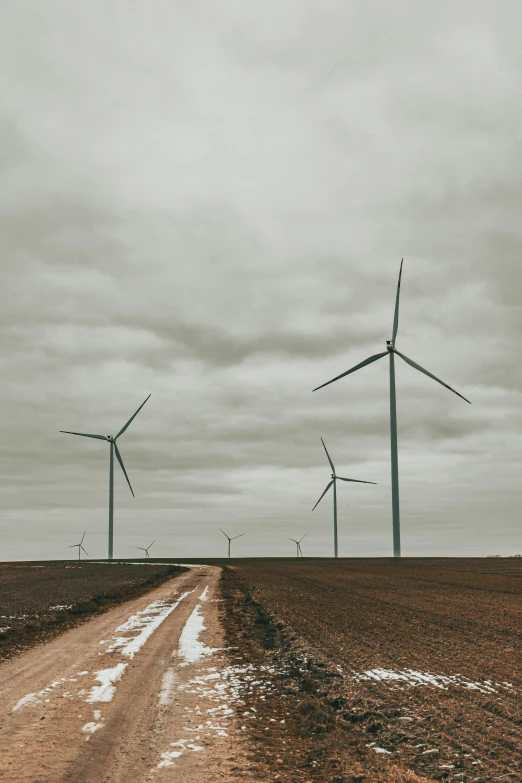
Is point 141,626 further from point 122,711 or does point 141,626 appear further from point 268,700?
point 122,711

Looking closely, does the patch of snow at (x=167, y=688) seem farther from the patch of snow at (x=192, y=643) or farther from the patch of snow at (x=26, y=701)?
the patch of snow at (x=26, y=701)

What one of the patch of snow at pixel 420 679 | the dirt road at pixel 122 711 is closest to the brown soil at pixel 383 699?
the patch of snow at pixel 420 679

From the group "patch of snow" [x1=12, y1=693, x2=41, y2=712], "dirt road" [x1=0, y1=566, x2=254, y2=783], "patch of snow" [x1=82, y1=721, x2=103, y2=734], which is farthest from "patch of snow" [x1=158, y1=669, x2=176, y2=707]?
"patch of snow" [x1=12, y1=693, x2=41, y2=712]

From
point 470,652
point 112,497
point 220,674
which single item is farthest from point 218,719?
point 112,497

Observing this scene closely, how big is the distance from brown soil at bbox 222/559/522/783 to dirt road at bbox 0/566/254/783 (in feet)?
2.86

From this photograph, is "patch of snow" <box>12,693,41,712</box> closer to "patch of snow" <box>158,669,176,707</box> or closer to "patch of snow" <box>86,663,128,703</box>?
"patch of snow" <box>86,663,128,703</box>

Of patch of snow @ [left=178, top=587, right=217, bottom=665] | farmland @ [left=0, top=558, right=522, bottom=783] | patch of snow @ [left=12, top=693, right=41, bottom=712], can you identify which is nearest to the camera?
farmland @ [left=0, top=558, right=522, bottom=783]

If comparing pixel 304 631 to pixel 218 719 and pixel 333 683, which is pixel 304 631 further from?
pixel 218 719

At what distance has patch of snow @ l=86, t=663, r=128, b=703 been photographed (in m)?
14.1

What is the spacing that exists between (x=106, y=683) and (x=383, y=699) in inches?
243

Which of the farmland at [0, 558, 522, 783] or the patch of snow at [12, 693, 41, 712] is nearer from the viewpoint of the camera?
the farmland at [0, 558, 522, 783]

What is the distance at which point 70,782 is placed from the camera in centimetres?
909

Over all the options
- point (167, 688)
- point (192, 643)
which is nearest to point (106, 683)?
point (167, 688)

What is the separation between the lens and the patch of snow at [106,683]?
14148 mm
